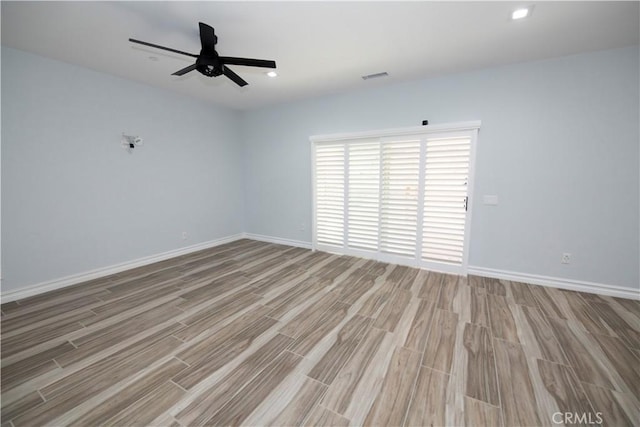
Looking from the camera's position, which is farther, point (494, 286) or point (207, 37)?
point (494, 286)

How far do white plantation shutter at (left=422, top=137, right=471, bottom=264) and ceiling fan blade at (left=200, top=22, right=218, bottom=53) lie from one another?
2.92m

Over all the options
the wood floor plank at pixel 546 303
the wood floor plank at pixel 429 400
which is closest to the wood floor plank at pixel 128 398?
the wood floor plank at pixel 429 400

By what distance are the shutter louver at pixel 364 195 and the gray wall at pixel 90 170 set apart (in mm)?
2860

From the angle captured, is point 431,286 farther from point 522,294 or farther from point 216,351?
point 216,351

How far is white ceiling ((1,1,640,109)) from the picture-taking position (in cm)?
206

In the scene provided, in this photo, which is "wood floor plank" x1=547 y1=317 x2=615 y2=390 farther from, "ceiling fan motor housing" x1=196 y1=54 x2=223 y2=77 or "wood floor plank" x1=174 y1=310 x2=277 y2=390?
"ceiling fan motor housing" x1=196 y1=54 x2=223 y2=77

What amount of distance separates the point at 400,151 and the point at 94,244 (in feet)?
15.1

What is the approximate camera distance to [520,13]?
6.95 feet

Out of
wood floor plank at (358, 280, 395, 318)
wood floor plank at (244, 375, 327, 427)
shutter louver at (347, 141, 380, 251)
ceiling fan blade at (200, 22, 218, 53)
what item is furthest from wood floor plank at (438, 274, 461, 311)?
ceiling fan blade at (200, 22, 218, 53)

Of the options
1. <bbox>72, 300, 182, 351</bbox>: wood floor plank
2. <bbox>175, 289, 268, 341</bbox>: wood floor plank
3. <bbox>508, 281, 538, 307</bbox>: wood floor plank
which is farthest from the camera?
<bbox>508, 281, 538, 307</bbox>: wood floor plank

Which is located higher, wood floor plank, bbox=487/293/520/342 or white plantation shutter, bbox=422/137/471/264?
white plantation shutter, bbox=422/137/471/264

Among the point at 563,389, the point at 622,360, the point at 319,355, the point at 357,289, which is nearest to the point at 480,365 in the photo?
the point at 563,389

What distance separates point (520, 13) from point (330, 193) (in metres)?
3.17

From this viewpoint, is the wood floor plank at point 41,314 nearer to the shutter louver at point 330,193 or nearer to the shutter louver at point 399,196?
the shutter louver at point 330,193
